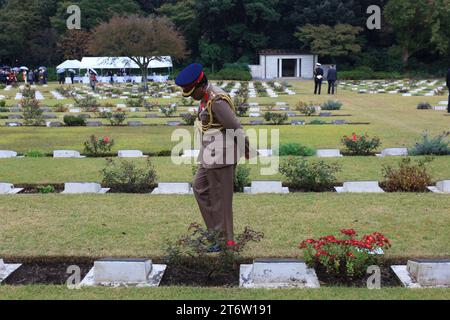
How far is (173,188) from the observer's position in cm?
778

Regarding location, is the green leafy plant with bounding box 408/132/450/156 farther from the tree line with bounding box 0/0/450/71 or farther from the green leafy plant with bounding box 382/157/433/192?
the tree line with bounding box 0/0/450/71

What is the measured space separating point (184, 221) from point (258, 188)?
1.84m

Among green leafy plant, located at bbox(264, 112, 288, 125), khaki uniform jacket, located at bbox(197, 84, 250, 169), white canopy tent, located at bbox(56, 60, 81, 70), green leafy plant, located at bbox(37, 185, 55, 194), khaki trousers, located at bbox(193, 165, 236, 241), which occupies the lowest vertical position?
green leafy plant, located at bbox(37, 185, 55, 194)

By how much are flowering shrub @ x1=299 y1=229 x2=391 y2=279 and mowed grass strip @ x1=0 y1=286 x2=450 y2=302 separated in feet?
1.00

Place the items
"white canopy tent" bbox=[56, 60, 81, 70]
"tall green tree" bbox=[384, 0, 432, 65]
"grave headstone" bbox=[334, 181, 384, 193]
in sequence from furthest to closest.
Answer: "tall green tree" bbox=[384, 0, 432, 65] < "white canopy tent" bbox=[56, 60, 81, 70] < "grave headstone" bbox=[334, 181, 384, 193]

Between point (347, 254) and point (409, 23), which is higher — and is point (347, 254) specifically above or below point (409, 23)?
below

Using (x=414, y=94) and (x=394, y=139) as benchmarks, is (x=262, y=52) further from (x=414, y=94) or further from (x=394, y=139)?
(x=394, y=139)

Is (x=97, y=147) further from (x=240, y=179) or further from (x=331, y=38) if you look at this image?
(x=331, y=38)

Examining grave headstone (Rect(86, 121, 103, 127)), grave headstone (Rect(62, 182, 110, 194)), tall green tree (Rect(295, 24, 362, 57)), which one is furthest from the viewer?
tall green tree (Rect(295, 24, 362, 57))

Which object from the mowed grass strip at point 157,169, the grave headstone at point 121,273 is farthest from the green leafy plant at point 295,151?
the grave headstone at point 121,273

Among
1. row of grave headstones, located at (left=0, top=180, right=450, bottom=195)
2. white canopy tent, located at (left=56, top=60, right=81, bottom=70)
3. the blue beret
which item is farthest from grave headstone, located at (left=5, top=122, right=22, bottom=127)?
white canopy tent, located at (left=56, top=60, right=81, bottom=70)

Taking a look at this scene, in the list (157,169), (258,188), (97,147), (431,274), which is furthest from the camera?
(97,147)

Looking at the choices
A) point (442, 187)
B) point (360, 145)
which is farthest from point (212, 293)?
point (360, 145)

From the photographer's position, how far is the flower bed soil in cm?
449
